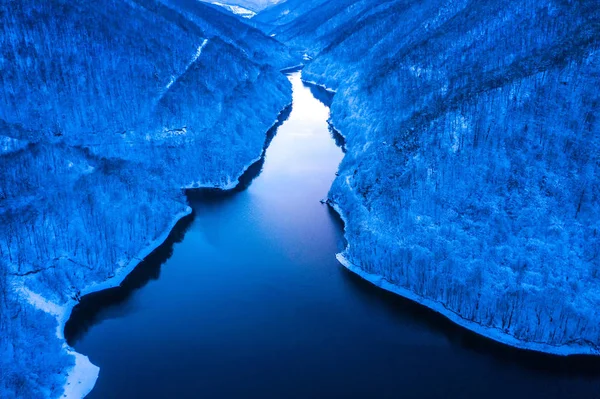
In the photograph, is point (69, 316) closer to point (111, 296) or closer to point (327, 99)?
point (111, 296)

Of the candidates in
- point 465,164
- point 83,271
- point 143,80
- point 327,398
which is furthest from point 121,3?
point 327,398

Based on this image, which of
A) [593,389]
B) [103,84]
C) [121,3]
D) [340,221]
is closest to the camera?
[593,389]

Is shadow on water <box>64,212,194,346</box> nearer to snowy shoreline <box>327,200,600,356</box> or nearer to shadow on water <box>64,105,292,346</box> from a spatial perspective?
shadow on water <box>64,105,292,346</box>

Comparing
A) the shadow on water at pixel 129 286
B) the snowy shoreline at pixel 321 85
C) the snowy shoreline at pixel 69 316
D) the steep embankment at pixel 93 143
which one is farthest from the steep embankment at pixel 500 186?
the snowy shoreline at pixel 321 85

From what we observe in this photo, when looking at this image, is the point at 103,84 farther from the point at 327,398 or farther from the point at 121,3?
the point at 327,398

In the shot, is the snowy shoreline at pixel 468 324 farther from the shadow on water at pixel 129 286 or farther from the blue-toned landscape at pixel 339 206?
the shadow on water at pixel 129 286

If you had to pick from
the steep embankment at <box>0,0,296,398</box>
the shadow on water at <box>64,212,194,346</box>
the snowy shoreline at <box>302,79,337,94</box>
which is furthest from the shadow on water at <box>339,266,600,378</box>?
the snowy shoreline at <box>302,79,337,94</box>
